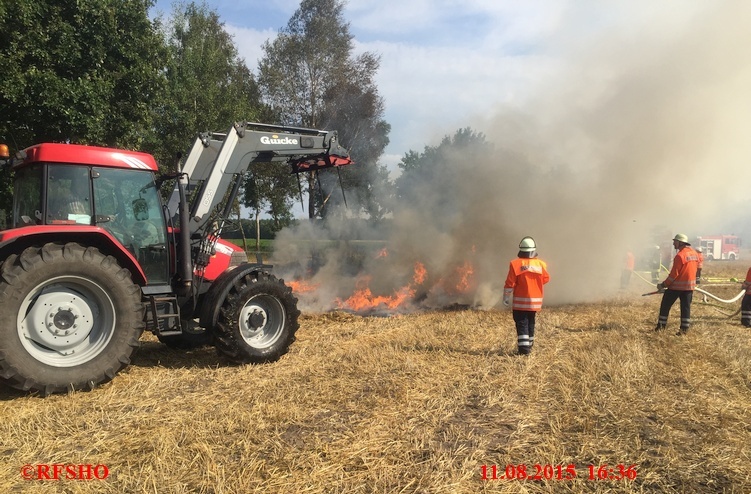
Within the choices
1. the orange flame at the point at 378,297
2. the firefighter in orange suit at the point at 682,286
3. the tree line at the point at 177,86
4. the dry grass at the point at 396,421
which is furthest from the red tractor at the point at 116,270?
the firefighter in orange suit at the point at 682,286

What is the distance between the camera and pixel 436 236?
12648 mm

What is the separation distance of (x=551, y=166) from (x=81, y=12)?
11251 mm

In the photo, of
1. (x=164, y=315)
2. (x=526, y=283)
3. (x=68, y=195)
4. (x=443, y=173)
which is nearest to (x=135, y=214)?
(x=68, y=195)

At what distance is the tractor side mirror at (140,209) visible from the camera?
17.6 ft

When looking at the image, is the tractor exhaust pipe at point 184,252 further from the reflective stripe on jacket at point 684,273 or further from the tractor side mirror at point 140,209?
the reflective stripe on jacket at point 684,273

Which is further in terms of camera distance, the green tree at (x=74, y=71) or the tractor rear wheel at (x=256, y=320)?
the green tree at (x=74, y=71)

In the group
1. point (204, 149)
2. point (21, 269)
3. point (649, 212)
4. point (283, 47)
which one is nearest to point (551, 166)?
point (649, 212)

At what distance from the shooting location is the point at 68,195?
4938 mm

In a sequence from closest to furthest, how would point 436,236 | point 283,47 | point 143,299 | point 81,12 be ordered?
point 143,299
point 81,12
point 436,236
point 283,47

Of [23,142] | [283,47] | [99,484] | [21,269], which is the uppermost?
[283,47]

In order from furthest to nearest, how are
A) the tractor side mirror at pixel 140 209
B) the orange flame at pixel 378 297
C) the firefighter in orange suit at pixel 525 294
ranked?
the orange flame at pixel 378 297
the firefighter in orange suit at pixel 525 294
the tractor side mirror at pixel 140 209

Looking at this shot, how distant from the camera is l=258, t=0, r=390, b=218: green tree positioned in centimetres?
2138

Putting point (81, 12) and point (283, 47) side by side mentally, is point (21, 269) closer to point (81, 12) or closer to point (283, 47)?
point (81, 12)

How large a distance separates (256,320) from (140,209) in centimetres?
185
